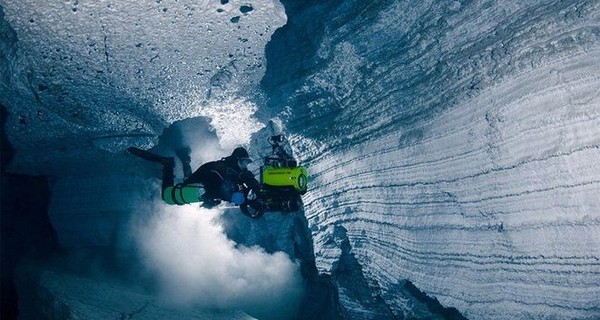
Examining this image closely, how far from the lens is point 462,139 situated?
127 inches

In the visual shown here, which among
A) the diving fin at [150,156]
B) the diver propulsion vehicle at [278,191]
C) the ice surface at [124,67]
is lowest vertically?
Result: the diver propulsion vehicle at [278,191]

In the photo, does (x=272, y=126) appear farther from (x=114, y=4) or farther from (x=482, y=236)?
(x=482, y=236)

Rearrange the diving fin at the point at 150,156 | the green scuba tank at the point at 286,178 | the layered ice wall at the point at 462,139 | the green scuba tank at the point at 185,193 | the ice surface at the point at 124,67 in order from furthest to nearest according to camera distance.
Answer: the diving fin at the point at 150,156 < the green scuba tank at the point at 185,193 < the green scuba tank at the point at 286,178 < the ice surface at the point at 124,67 < the layered ice wall at the point at 462,139

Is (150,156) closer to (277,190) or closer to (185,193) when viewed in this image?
(185,193)

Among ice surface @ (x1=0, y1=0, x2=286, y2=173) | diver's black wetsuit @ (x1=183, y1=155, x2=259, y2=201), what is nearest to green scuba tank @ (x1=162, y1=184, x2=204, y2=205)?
diver's black wetsuit @ (x1=183, y1=155, x2=259, y2=201)

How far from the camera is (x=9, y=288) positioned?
586 centimetres

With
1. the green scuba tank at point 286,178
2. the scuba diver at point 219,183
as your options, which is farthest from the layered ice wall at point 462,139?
the scuba diver at point 219,183

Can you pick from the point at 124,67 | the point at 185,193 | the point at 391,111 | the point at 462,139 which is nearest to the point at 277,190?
the point at 185,193

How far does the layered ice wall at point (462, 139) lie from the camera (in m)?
2.52

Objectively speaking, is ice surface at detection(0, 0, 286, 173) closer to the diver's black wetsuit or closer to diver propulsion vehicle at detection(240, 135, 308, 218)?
the diver's black wetsuit

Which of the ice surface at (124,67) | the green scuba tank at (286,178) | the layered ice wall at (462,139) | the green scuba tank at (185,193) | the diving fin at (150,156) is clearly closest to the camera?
the layered ice wall at (462,139)

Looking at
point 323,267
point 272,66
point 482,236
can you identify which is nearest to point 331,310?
point 323,267

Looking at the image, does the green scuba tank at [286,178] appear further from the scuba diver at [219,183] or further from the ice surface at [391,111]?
the ice surface at [391,111]

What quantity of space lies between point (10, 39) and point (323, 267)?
4703mm
